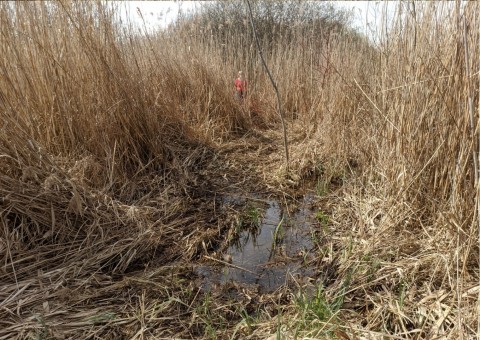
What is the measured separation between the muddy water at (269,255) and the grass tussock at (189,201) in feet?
0.20

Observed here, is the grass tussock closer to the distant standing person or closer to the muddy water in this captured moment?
the muddy water

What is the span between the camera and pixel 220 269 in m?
1.42

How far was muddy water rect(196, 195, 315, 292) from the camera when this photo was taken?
53.4 inches

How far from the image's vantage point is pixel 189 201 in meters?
1.94

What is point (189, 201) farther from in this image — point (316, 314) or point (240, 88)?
point (240, 88)

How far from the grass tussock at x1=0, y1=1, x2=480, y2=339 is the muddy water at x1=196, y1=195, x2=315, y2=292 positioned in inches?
2.3

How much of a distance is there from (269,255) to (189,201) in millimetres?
640

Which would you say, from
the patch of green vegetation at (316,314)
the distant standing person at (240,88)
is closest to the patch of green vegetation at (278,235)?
the patch of green vegetation at (316,314)

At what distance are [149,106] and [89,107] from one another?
1.58ft

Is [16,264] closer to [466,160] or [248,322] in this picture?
[248,322]

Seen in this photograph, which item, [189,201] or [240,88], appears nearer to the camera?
[189,201]

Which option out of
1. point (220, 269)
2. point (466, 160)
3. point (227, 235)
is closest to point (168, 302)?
point (220, 269)

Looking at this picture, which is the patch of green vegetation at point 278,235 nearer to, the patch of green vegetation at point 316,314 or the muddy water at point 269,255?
the muddy water at point 269,255

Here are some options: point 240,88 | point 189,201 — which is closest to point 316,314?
point 189,201
